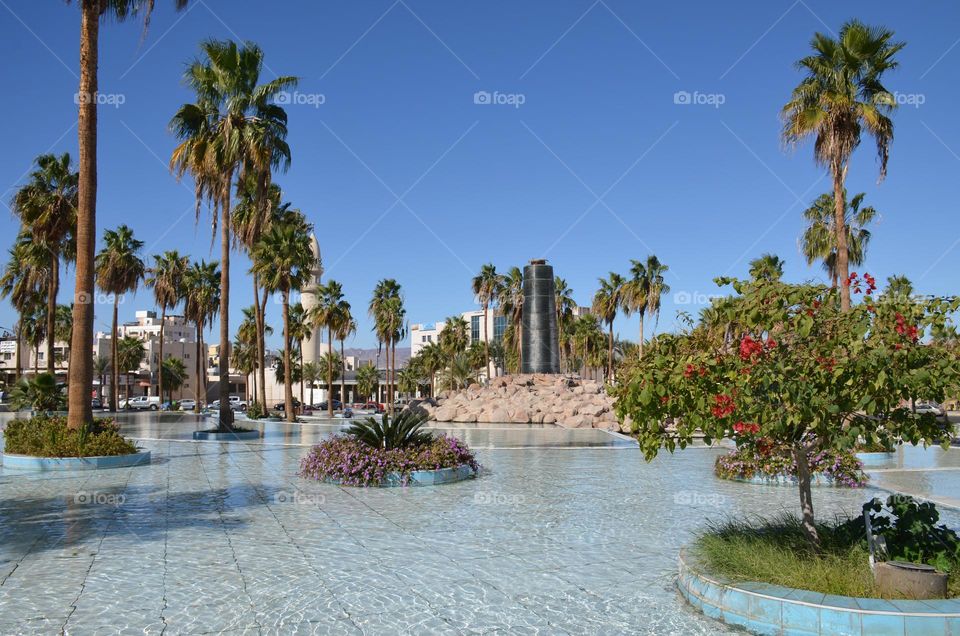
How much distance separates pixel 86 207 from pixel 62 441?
551 cm

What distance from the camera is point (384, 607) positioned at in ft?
21.5

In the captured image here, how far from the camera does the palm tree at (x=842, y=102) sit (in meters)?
19.6

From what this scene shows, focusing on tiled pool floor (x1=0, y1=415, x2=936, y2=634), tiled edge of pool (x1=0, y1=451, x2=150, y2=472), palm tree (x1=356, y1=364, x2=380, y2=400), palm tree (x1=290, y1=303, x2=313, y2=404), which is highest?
palm tree (x1=290, y1=303, x2=313, y2=404)

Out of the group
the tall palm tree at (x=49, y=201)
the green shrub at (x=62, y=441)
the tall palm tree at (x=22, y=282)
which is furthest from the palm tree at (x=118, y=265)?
the green shrub at (x=62, y=441)

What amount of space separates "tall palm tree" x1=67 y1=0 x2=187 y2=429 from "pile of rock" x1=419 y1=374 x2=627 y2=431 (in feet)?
72.4

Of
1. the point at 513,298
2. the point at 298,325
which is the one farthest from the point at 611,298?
the point at 298,325

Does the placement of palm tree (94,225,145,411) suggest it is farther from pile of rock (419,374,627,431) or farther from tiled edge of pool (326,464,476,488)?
tiled edge of pool (326,464,476,488)

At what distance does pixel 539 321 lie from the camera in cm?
4547

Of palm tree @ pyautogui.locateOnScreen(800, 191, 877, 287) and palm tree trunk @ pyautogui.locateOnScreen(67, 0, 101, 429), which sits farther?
palm tree @ pyautogui.locateOnScreen(800, 191, 877, 287)

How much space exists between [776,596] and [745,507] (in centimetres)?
587

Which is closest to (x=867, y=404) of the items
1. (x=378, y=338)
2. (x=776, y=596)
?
(x=776, y=596)

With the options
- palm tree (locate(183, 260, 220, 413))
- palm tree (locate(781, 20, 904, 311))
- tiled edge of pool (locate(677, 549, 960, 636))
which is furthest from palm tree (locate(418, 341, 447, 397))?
tiled edge of pool (locate(677, 549, 960, 636))

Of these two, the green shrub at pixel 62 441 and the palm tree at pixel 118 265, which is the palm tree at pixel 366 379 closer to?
the palm tree at pixel 118 265

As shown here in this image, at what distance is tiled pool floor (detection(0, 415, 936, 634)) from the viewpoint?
20.5ft
